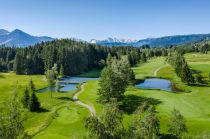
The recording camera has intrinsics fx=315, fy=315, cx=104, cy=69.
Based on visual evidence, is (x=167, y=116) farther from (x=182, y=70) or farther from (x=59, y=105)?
(x=182, y=70)

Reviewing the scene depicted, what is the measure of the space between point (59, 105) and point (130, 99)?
2156 centimetres

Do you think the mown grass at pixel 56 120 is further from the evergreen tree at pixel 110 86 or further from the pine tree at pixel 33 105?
the evergreen tree at pixel 110 86

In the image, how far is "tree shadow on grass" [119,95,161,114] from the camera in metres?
85.6

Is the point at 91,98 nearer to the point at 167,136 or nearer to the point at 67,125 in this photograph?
the point at 67,125

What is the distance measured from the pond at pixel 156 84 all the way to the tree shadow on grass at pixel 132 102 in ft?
105

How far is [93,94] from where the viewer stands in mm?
108812

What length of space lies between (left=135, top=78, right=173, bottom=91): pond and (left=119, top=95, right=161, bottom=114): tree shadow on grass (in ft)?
105

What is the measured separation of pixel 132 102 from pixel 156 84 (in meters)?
52.2

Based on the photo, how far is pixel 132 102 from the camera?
92.6m

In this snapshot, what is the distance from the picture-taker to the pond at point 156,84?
436 ft

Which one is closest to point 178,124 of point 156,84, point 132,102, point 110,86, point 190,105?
point 110,86

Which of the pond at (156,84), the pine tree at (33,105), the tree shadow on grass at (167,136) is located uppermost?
the pine tree at (33,105)

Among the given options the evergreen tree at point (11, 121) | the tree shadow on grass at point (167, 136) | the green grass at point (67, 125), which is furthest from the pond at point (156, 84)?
the evergreen tree at point (11, 121)

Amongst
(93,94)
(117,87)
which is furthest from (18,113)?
(93,94)
